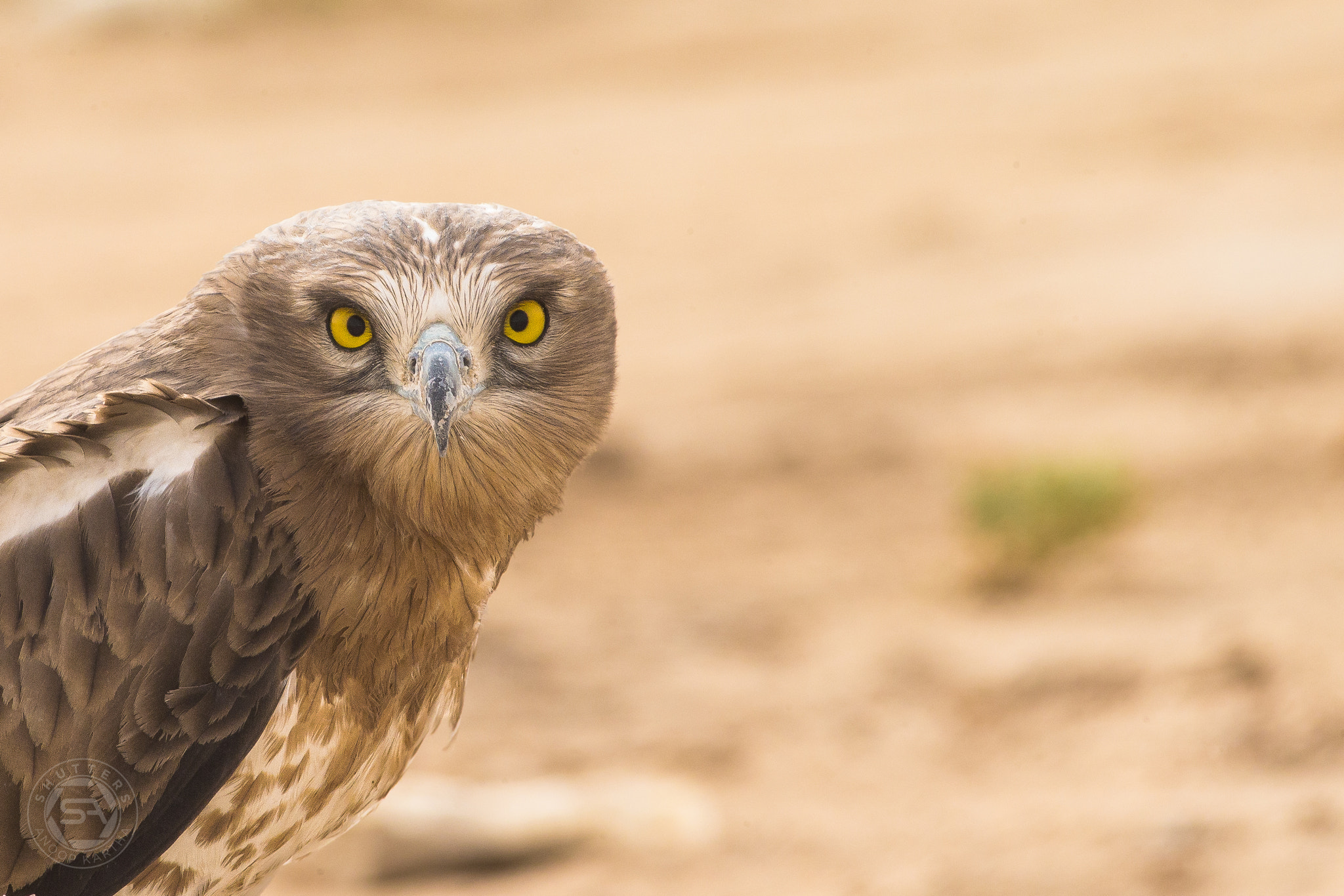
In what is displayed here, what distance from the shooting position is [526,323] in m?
2.94

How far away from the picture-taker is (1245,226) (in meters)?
15.5

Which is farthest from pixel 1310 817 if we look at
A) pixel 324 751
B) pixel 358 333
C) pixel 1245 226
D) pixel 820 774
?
pixel 1245 226

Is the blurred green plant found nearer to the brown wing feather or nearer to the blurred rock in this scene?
the blurred rock

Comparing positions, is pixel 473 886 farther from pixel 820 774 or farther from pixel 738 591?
pixel 738 591

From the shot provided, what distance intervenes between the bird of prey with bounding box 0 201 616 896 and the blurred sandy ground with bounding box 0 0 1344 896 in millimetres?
3397

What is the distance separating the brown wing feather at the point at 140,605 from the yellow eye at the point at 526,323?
558mm

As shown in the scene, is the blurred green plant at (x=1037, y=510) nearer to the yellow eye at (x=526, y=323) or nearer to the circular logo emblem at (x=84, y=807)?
the yellow eye at (x=526, y=323)

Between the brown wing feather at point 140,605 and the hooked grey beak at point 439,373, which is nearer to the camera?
the hooked grey beak at point 439,373

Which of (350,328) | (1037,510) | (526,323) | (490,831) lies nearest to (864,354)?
(1037,510)

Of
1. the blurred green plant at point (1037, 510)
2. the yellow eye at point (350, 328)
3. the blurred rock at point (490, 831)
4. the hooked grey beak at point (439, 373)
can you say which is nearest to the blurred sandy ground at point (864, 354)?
the blurred rock at point (490, 831)

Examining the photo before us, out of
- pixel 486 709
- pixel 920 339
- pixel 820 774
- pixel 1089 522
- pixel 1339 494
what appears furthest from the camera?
pixel 920 339

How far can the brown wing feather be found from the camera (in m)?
2.95

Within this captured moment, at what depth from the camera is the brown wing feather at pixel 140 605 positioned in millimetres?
2945

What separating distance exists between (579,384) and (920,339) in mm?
10690
